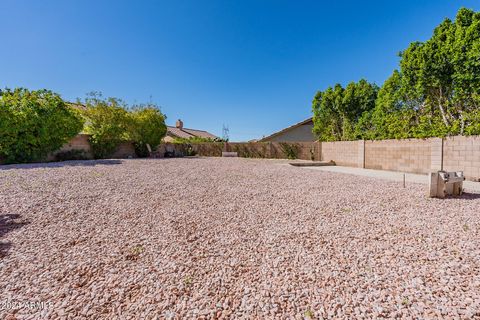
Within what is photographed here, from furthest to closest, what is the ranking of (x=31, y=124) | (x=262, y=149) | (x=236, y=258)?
(x=262, y=149) → (x=31, y=124) → (x=236, y=258)

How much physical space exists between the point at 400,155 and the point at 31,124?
18695 millimetres

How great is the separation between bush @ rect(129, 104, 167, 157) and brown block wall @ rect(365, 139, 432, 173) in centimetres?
1675

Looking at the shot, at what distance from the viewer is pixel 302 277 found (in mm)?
2334

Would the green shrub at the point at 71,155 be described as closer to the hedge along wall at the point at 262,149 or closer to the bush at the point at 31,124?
the bush at the point at 31,124

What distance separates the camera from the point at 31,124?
11891 millimetres

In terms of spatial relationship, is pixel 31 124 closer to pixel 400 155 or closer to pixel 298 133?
pixel 400 155

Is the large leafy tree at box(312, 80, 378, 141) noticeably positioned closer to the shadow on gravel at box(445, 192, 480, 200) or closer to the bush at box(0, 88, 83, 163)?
the shadow on gravel at box(445, 192, 480, 200)

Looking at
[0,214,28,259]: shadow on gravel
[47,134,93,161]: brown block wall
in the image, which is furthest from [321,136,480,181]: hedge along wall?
[47,134,93,161]: brown block wall

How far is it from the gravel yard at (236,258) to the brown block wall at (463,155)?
4.21 m

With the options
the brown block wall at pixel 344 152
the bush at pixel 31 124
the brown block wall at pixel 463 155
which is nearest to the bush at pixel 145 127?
the bush at pixel 31 124

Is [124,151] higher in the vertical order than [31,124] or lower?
lower

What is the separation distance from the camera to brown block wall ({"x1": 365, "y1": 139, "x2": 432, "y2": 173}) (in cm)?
991

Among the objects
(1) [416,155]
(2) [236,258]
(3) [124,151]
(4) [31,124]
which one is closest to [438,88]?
(1) [416,155]

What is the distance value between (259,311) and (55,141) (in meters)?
15.9
